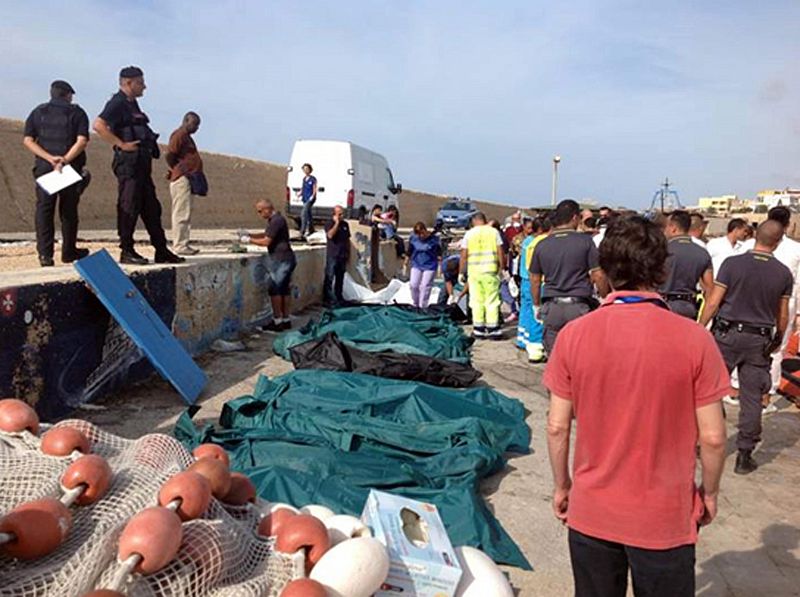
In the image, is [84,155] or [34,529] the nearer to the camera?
[34,529]

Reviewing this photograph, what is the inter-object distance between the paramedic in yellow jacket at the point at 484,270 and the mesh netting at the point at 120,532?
293 inches

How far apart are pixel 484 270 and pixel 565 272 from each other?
3.59m

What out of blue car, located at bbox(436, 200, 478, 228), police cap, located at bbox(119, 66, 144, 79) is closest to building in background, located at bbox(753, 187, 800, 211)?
blue car, located at bbox(436, 200, 478, 228)

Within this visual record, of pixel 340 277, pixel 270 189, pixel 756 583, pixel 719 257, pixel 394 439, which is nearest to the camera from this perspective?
pixel 756 583

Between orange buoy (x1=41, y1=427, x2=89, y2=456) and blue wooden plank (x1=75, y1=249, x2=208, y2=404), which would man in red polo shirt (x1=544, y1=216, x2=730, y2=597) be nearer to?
orange buoy (x1=41, y1=427, x2=89, y2=456)

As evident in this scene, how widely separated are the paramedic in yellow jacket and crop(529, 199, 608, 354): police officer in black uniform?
10.7ft

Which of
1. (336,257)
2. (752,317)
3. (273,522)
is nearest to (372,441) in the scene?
(273,522)

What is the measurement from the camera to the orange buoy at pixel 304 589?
2117 mm

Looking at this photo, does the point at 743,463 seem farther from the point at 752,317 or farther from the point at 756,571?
the point at 756,571

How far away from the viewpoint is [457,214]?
32.3 metres

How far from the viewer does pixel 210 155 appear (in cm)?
2531

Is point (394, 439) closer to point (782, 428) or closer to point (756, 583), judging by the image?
point (756, 583)

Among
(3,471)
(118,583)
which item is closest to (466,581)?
(118,583)

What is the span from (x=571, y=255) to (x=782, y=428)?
2.65 metres
